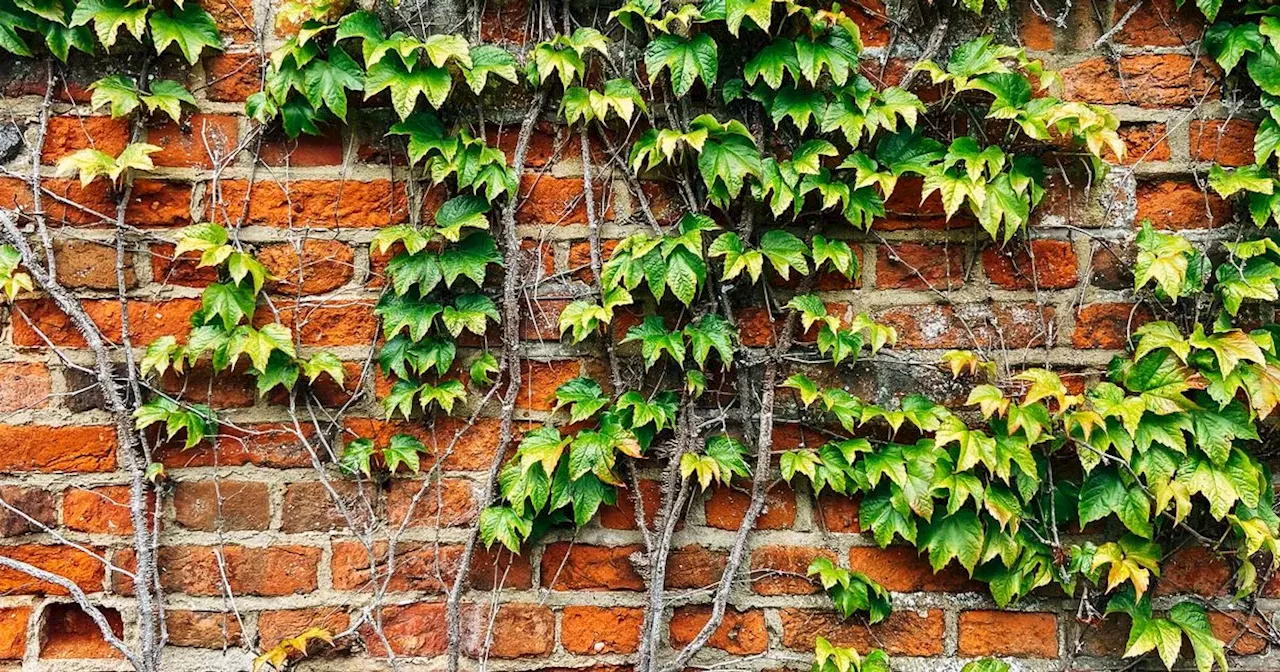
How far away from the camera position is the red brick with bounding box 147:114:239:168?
1470 millimetres

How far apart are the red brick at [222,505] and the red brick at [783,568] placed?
0.88 metres

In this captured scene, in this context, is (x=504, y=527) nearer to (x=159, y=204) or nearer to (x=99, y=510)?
(x=99, y=510)

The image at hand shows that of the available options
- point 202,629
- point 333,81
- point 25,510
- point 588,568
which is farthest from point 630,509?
point 25,510

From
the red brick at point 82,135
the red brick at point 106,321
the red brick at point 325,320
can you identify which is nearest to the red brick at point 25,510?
the red brick at point 106,321

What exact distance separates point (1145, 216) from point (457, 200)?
49.0 inches

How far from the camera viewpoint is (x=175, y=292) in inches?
57.6

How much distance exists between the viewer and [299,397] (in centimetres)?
148

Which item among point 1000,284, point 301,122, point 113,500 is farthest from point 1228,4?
point 113,500

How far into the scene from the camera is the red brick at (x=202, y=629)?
1.45 metres

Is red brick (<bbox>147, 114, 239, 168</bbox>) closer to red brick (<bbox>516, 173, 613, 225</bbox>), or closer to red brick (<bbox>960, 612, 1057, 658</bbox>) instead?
red brick (<bbox>516, 173, 613, 225</bbox>)

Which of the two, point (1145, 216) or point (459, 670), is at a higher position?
point (1145, 216)

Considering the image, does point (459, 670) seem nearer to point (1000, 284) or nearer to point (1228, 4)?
point (1000, 284)

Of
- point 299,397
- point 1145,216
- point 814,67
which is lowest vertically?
point 299,397

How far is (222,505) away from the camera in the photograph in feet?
4.81
